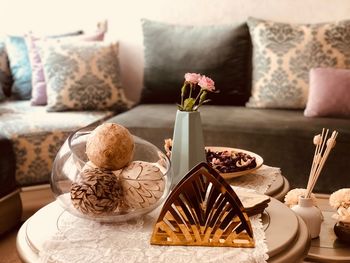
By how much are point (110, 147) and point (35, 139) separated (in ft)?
4.61

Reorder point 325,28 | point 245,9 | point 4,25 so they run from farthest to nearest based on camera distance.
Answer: point 4,25 < point 245,9 < point 325,28

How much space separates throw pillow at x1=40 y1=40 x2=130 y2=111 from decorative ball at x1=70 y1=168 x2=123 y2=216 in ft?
5.63

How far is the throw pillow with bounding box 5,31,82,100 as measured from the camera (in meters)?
3.12

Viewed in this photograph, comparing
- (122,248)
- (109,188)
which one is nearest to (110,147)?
(109,188)

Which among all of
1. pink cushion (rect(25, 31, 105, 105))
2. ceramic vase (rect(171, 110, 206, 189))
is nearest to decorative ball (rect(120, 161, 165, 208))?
ceramic vase (rect(171, 110, 206, 189))

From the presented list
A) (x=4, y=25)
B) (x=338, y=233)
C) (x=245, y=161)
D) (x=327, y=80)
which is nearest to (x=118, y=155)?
(x=245, y=161)

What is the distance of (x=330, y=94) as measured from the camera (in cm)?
254

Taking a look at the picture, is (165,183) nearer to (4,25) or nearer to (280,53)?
(280,53)

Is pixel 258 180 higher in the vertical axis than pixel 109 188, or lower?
lower

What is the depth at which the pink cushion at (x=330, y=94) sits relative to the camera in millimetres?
2533

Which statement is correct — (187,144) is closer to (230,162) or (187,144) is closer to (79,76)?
(230,162)

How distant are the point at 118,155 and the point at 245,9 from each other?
7.01 ft

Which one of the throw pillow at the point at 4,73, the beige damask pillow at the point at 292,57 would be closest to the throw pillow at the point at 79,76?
the throw pillow at the point at 4,73

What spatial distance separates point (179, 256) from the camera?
106 centimetres
